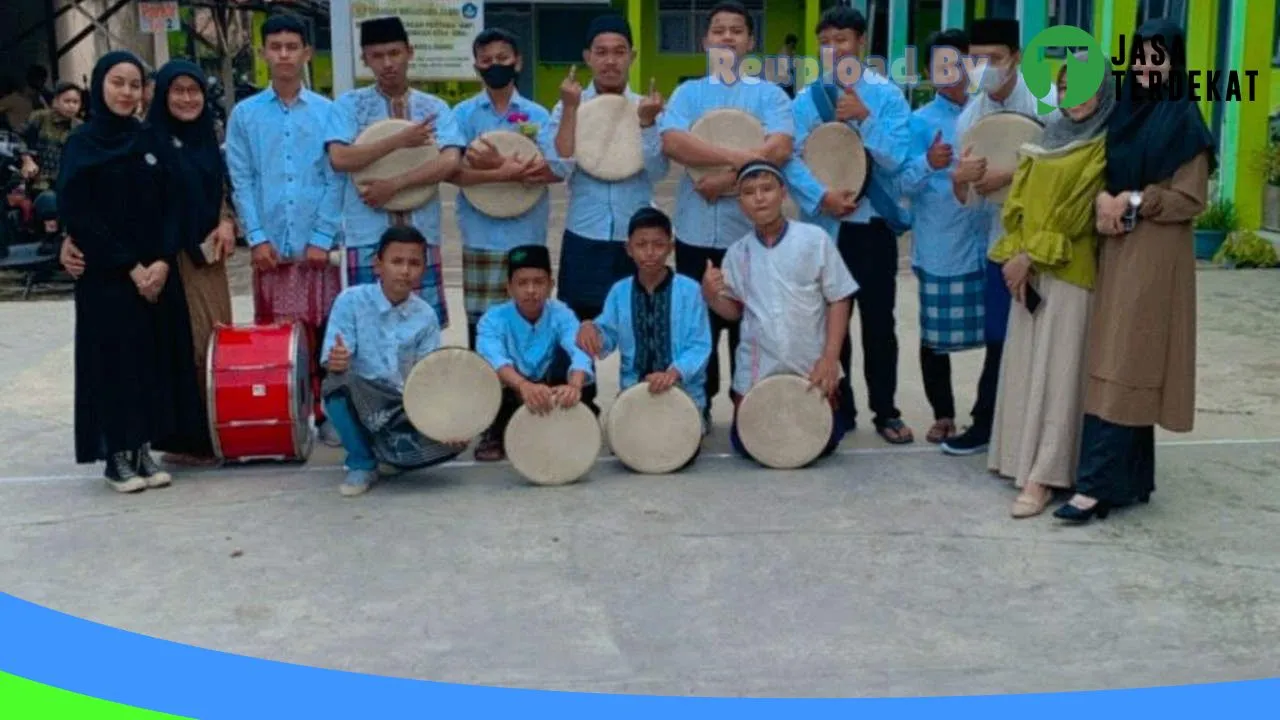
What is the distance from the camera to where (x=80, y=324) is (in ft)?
16.7

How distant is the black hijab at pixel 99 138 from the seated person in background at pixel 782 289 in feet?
6.81

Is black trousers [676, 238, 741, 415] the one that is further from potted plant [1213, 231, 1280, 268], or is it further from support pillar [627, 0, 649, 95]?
support pillar [627, 0, 649, 95]

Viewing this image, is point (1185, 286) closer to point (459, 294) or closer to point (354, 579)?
point (354, 579)

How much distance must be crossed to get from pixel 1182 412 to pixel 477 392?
229 centimetres

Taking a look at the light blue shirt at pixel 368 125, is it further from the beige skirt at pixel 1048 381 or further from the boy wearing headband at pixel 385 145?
the beige skirt at pixel 1048 381

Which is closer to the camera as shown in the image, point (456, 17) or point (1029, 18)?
point (456, 17)

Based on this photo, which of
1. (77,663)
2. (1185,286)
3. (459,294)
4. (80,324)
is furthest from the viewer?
(459,294)

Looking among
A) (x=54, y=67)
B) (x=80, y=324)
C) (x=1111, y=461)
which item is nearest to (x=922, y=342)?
(x=1111, y=461)

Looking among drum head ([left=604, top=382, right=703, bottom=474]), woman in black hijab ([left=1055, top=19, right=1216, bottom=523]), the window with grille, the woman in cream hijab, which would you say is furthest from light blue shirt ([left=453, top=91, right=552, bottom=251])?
the window with grille

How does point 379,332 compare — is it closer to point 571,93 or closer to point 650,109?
point 571,93

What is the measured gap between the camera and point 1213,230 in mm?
10797

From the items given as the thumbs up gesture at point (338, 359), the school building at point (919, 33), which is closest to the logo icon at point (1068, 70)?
the thumbs up gesture at point (338, 359)

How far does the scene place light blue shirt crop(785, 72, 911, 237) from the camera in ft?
17.9

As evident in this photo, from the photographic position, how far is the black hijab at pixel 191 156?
17.0 ft
